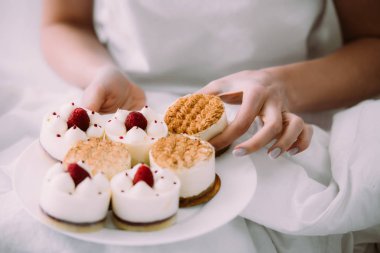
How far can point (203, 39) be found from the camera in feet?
5.89

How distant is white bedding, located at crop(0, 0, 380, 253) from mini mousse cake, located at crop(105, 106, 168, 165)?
0.23 metres

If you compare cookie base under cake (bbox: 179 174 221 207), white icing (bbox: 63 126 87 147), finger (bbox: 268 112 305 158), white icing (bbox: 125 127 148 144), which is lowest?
cookie base under cake (bbox: 179 174 221 207)

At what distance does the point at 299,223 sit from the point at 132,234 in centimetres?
42

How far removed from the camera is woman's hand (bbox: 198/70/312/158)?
1.26m

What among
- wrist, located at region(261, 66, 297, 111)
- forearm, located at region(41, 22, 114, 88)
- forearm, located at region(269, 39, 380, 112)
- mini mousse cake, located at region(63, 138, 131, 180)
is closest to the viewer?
mini mousse cake, located at region(63, 138, 131, 180)

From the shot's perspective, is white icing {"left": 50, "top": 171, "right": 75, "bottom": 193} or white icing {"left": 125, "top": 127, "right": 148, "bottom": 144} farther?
white icing {"left": 125, "top": 127, "right": 148, "bottom": 144}

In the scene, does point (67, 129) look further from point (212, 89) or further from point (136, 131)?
point (212, 89)

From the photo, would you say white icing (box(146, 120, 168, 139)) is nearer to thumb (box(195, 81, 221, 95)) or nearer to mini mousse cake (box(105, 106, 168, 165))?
mini mousse cake (box(105, 106, 168, 165))

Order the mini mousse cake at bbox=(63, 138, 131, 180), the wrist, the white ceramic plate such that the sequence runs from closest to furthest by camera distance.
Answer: the white ceramic plate < the mini mousse cake at bbox=(63, 138, 131, 180) < the wrist

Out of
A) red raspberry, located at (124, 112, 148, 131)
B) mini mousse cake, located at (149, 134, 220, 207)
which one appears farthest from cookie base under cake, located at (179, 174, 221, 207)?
red raspberry, located at (124, 112, 148, 131)

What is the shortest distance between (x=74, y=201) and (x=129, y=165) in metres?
0.19

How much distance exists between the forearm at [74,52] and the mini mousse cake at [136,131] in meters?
0.46

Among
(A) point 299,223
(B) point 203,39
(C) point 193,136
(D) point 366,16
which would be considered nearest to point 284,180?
(A) point 299,223

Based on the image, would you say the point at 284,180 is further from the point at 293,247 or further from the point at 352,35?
the point at 352,35
